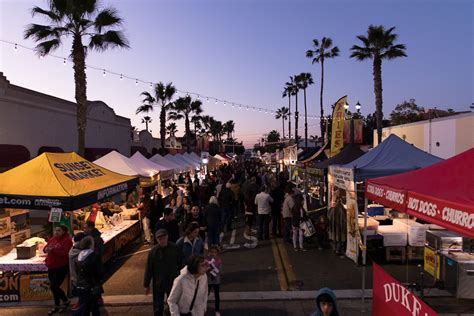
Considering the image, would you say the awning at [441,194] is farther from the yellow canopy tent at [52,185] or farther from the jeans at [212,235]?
the yellow canopy tent at [52,185]

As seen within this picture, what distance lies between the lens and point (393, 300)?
4.09 metres

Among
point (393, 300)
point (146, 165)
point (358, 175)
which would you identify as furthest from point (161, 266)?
point (146, 165)

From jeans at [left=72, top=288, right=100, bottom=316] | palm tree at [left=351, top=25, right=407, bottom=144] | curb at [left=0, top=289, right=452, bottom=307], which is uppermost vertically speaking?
palm tree at [left=351, top=25, right=407, bottom=144]

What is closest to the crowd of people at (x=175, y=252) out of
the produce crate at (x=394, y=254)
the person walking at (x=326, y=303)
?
Answer: the person walking at (x=326, y=303)

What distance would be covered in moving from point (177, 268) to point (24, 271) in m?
3.84

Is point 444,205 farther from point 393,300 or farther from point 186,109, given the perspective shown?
point 186,109

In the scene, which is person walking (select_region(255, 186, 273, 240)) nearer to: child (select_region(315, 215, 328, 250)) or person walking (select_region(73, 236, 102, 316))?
child (select_region(315, 215, 328, 250))

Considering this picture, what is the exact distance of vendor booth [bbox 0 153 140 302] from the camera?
24.8ft

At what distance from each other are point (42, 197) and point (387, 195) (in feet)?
20.6

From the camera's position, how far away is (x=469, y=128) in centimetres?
2030

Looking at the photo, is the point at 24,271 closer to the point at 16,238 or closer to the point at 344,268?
the point at 16,238

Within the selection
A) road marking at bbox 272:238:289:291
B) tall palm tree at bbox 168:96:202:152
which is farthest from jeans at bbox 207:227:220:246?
tall palm tree at bbox 168:96:202:152

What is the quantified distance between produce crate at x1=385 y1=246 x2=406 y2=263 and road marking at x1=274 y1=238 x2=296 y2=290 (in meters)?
2.38

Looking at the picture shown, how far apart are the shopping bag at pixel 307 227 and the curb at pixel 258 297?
323 cm
